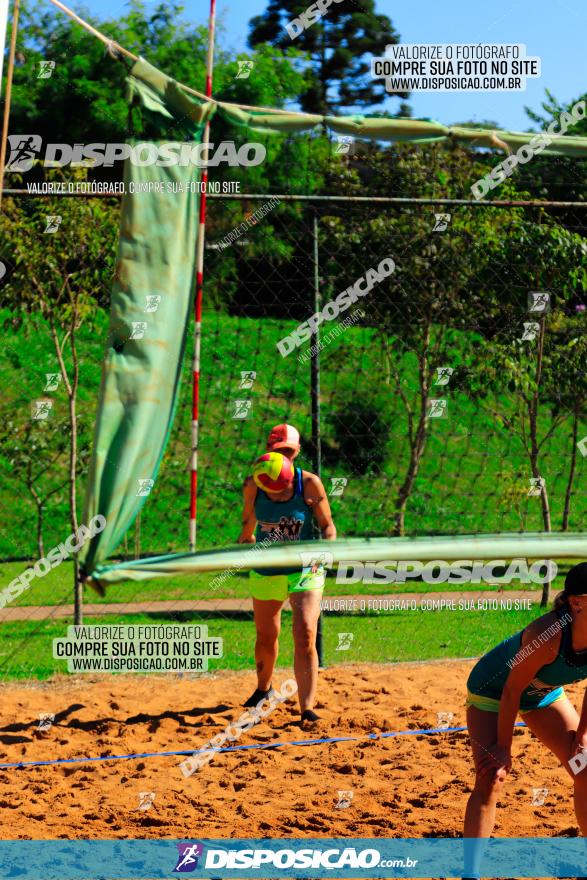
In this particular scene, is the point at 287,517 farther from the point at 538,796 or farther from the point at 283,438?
the point at 538,796

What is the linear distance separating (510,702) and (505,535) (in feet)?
2.06

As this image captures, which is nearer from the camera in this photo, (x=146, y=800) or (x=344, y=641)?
(x=146, y=800)

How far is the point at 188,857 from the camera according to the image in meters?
4.55

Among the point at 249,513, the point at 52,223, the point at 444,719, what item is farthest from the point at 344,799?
the point at 52,223

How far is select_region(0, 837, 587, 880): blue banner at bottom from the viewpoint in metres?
4.41

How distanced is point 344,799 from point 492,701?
59.9 inches

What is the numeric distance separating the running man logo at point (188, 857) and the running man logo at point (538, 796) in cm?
165

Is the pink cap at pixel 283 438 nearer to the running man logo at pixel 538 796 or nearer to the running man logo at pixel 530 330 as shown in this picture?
the running man logo at pixel 538 796

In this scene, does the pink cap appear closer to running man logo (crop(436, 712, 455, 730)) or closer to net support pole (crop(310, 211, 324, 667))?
net support pole (crop(310, 211, 324, 667))

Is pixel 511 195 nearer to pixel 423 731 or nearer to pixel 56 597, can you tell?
pixel 423 731

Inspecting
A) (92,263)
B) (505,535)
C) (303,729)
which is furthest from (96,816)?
(92,263)

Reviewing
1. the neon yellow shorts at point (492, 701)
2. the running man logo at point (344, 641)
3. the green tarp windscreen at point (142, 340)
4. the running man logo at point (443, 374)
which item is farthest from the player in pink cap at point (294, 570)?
the green tarp windscreen at point (142, 340)

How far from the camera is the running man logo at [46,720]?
6.53m

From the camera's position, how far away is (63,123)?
2567 centimetres
